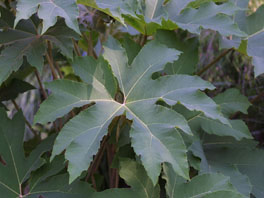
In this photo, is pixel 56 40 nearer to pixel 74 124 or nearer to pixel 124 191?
pixel 74 124

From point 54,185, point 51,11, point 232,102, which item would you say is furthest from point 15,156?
point 232,102

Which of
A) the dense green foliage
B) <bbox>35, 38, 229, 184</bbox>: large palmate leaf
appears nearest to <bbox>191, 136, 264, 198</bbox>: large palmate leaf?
the dense green foliage

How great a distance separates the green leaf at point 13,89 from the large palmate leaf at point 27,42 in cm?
26

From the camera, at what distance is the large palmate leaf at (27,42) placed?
88 centimetres

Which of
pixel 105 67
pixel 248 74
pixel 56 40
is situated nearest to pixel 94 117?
pixel 105 67

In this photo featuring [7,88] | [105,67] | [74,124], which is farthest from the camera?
[7,88]

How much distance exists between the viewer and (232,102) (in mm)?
1134

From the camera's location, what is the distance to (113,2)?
0.84m

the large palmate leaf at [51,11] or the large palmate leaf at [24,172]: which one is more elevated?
the large palmate leaf at [51,11]

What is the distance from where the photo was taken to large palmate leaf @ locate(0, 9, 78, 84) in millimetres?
883

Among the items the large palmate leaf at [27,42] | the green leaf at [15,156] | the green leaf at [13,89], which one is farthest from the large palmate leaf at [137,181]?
the green leaf at [13,89]

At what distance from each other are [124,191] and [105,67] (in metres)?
0.35

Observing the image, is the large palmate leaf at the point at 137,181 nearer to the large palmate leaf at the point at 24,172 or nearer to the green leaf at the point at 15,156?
the large palmate leaf at the point at 24,172

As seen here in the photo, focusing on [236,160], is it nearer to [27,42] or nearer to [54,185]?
[54,185]
